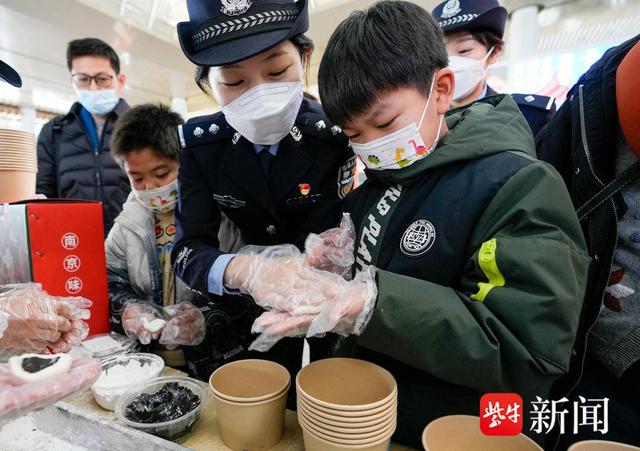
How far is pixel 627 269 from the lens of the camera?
1065 mm

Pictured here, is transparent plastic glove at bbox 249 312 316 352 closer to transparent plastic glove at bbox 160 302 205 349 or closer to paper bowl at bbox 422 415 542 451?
paper bowl at bbox 422 415 542 451

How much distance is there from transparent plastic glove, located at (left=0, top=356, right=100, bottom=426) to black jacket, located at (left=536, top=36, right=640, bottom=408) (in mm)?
1233

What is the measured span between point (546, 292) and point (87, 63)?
10.3 feet

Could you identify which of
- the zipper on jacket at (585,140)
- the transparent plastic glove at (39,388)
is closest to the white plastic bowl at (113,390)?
the transparent plastic glove at (39,388)

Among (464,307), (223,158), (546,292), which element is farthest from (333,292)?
(223,158)

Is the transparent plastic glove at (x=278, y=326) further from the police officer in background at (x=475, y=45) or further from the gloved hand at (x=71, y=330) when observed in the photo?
the police officer in background at (x=475, y=45)

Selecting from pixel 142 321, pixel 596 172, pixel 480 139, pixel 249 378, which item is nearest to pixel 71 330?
pixel 142 321

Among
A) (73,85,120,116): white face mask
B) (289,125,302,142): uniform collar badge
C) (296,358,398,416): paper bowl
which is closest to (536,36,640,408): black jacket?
(296,358,398,416): paper bowl

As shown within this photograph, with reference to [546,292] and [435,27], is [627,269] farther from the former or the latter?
[435,27]

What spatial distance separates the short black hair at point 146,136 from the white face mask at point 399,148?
977 millimetres

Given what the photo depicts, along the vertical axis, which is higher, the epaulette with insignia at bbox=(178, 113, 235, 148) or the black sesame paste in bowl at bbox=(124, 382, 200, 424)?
the epaulette with insignia at bbox=(178, 113, 235, 148)

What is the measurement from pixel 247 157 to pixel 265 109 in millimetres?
210

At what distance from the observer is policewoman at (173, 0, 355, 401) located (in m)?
1.20

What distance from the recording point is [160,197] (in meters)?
1.72
